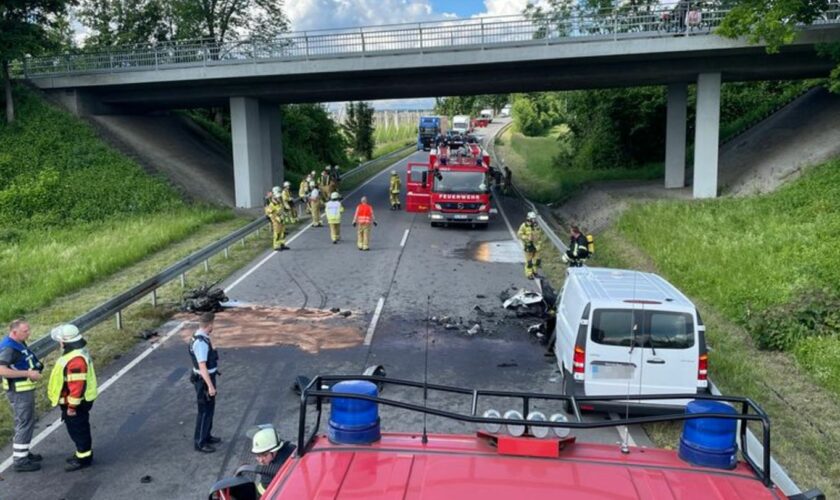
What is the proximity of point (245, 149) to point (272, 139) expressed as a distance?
5580mm

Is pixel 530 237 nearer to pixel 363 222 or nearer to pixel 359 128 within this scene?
pixel 363 222

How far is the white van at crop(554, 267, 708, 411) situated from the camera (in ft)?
28.0

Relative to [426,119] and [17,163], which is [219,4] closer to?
[17,163]

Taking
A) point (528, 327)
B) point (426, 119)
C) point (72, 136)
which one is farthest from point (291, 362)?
point (426, 119)

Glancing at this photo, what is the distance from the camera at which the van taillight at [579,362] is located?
8719 millimetres

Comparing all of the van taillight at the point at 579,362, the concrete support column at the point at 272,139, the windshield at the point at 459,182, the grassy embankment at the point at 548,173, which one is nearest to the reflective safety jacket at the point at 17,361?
the van taillight at the point at 579,362

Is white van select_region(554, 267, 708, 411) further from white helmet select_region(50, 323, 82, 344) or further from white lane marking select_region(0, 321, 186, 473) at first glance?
white lane marking select_region(0, 321, 186, 473)

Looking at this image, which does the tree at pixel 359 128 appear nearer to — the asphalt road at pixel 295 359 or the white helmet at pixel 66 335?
the asphalt road at pixel 295 359

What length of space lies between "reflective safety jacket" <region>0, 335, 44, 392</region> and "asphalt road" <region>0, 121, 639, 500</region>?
888mm

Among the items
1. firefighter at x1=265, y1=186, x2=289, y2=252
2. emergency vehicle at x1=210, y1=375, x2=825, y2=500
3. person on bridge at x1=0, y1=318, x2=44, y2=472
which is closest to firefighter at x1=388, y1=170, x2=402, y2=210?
firefighter at x1=265, y1=186, x2=289, y2=252

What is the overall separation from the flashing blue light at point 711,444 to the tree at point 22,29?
1178 inches

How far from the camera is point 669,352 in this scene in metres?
8.53

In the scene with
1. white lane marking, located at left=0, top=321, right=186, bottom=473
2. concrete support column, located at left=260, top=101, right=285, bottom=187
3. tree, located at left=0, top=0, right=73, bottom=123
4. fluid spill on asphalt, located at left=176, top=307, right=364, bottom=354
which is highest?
tree, located at left=0, top=0, right=73, bottom=123

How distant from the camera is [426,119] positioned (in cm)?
7256
